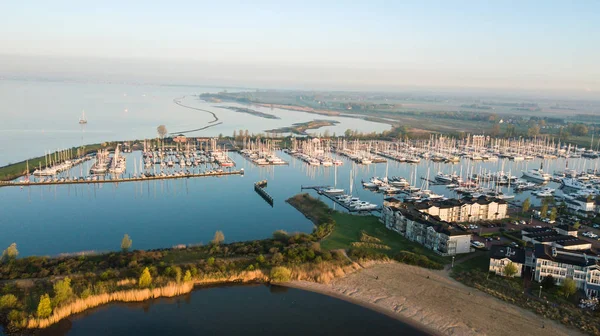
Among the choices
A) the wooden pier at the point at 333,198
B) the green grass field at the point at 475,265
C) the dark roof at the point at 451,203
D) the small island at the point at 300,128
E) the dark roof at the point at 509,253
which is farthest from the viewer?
the small island at the point at 300,128

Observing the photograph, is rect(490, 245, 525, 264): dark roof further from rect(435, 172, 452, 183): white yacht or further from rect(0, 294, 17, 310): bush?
rect(435, 172, 452, 183): white yacht

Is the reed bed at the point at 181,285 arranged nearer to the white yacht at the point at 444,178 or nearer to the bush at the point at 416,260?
the bush at the point at 416,260

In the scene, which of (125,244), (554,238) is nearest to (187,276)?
(125,244)

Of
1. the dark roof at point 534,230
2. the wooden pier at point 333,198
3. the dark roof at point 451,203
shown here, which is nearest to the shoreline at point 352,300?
the dark roof at point 451,203

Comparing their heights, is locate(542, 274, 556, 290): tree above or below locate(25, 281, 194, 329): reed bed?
above

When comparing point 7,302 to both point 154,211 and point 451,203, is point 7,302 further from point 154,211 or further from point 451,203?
point 451,203

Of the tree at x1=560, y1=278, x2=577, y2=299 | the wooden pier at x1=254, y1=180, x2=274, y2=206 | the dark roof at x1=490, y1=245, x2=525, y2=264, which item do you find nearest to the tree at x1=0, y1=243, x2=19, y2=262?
the wooden pier at x1=254, y1=180, x2=274, y2=206

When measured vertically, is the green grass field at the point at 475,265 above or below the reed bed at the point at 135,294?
above
